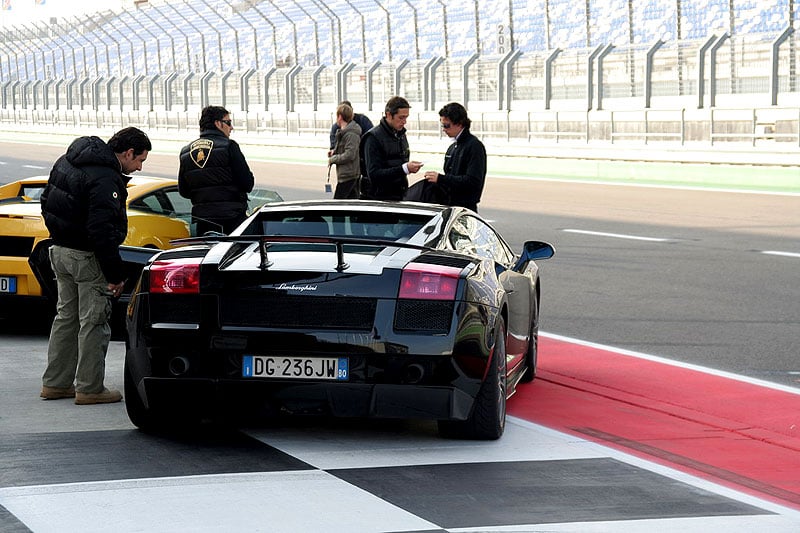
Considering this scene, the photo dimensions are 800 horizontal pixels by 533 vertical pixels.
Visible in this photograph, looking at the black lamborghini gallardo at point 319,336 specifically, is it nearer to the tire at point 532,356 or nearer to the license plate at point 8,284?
the tire at point 532,356

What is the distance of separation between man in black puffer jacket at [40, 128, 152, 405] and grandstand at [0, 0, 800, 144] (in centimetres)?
2103

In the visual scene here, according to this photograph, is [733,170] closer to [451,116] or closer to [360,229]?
[451,116]

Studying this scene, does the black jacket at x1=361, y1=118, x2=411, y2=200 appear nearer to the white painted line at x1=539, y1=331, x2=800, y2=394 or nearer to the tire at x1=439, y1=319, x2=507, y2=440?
the white painted line at x1=539, y1=331, x2=800, y2=394

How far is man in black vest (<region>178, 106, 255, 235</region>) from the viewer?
33.5ft

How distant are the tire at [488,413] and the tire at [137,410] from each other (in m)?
1.31

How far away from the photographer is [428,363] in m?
6.03

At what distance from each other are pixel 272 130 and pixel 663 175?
19662mm

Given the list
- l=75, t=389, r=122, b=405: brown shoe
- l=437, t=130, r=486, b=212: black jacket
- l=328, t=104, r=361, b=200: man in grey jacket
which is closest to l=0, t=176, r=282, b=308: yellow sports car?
l=437, t=130, r=486, b=212: black jacket

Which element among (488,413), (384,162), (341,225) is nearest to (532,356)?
(341,225)

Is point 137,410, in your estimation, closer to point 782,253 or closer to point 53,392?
point 53,392

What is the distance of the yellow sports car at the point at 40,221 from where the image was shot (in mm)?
9578

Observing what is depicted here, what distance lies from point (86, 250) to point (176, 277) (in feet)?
3.78

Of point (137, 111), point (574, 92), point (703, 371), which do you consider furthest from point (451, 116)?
point (137, 111)

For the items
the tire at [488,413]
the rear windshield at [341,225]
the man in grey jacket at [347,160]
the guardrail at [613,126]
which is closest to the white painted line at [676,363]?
the tire at [488,413]
